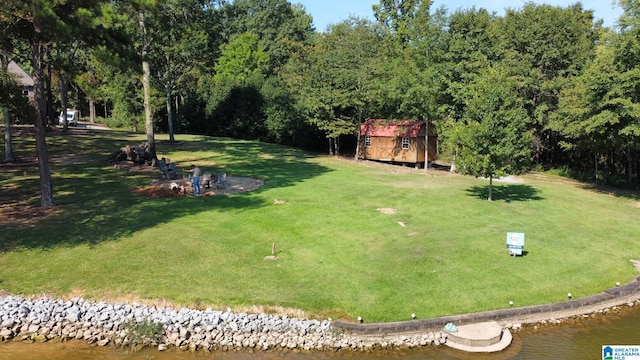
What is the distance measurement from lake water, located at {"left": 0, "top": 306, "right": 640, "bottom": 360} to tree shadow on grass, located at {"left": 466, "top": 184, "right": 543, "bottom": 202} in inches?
449

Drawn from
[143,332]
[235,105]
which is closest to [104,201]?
[143,332]

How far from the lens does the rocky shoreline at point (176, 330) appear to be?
10055 mm

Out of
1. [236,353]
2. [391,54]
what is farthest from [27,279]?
[391,54]

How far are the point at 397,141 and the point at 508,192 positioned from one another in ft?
36.0

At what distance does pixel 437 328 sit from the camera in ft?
35.3

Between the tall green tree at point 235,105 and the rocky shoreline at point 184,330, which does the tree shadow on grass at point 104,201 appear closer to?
the rocky shoreline at point 184,330

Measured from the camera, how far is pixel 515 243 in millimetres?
14320

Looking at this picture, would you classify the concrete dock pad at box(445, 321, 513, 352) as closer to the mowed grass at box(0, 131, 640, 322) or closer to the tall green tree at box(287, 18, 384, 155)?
the mowed grass at box(0, 131, 640, 322)

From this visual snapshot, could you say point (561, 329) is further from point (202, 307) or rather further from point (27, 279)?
point (27, 279)

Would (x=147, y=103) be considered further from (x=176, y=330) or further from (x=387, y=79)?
(x=176, y=330)

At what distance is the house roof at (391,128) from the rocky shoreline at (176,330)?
23434 mm

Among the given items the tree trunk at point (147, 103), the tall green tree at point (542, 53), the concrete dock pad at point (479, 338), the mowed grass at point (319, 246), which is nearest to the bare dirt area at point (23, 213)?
the mowed grass at point (319, 246)

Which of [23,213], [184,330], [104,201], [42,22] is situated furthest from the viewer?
[104,201]

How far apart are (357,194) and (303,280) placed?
9966 millimetres
